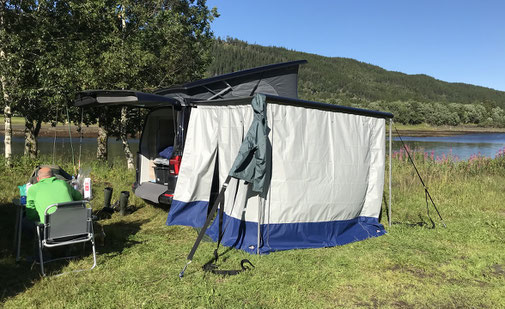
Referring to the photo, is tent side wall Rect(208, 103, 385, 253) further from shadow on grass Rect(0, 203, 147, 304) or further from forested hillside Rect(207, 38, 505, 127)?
forested hillside Rect(207, 38, 505, 127)

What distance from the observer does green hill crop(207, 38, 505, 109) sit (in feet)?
369

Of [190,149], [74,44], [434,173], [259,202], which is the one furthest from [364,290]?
[74,44]

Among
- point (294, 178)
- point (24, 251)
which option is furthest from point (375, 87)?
point (24, 251)

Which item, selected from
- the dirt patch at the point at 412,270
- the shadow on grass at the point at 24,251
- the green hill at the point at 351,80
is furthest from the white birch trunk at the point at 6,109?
the green hill at the point at 351,80

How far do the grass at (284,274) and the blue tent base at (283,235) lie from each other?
5.8 inches

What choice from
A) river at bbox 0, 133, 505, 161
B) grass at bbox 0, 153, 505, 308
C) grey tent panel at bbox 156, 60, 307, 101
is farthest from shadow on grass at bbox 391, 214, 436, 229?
river at bbox 0, 133, 505, 161

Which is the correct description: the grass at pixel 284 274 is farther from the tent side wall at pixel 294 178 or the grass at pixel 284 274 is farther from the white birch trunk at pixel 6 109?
the white birch trunk at pixel 6 109

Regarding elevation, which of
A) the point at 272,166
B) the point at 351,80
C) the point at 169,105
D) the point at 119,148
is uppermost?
the point at 351,80

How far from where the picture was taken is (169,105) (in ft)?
20.1

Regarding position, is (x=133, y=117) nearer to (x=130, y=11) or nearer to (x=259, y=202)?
(x=130, y=11)

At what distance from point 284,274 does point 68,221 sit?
94.8 inches

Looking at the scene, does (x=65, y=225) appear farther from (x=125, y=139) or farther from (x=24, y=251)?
(x=125, y=139)

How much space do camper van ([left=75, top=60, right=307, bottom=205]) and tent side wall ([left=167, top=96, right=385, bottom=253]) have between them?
0.21 m

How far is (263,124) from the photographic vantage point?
4383mm
